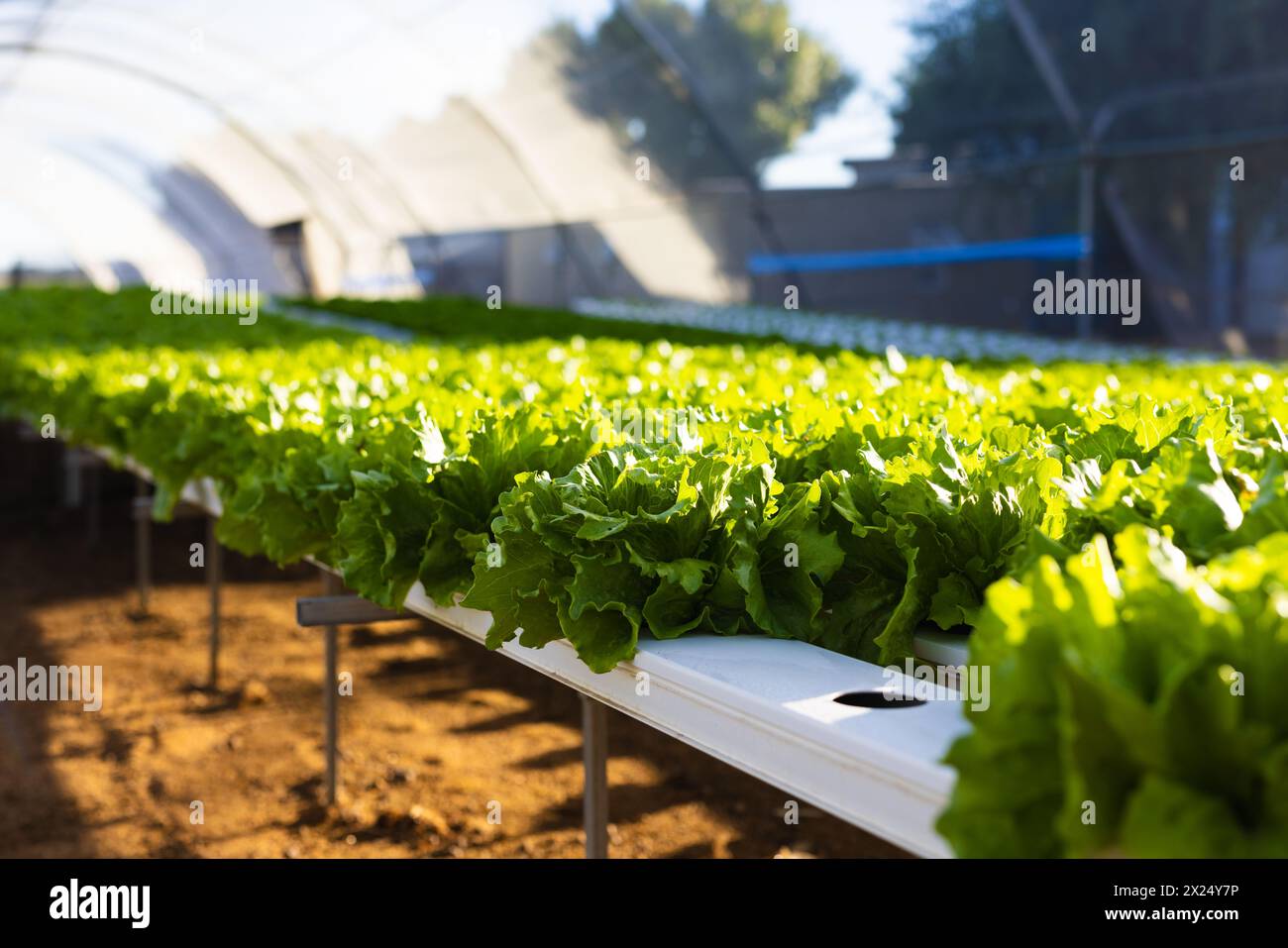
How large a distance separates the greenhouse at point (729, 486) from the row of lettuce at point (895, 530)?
0.01 meters

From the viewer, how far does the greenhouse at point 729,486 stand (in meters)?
1.87

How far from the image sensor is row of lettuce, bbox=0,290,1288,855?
5.36ft

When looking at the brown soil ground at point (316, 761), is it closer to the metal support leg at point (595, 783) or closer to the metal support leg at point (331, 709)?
the metal support leg at point (331, 709)

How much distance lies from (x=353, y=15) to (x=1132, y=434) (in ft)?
76.7

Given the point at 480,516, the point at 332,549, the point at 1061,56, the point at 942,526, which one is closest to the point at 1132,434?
the point at 942,526

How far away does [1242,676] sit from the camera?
1.64m

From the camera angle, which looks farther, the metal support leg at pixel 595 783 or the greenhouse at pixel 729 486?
the metal support leg at pixel 595 783

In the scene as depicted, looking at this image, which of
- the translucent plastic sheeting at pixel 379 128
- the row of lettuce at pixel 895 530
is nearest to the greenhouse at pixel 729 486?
the row of lettuce at pixel 895 530

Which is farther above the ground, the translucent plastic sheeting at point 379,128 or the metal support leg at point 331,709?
the translucent plastic sheeting at point 379,128

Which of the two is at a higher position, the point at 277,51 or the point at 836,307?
the point at 277,51

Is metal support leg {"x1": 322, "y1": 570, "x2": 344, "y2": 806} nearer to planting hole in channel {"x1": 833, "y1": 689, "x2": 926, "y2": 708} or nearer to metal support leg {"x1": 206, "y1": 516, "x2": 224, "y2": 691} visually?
metal support leg {"x1": 206, "y1": 516, "x2": 224, "y2": 691}

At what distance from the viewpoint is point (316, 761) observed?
7.61 metres
